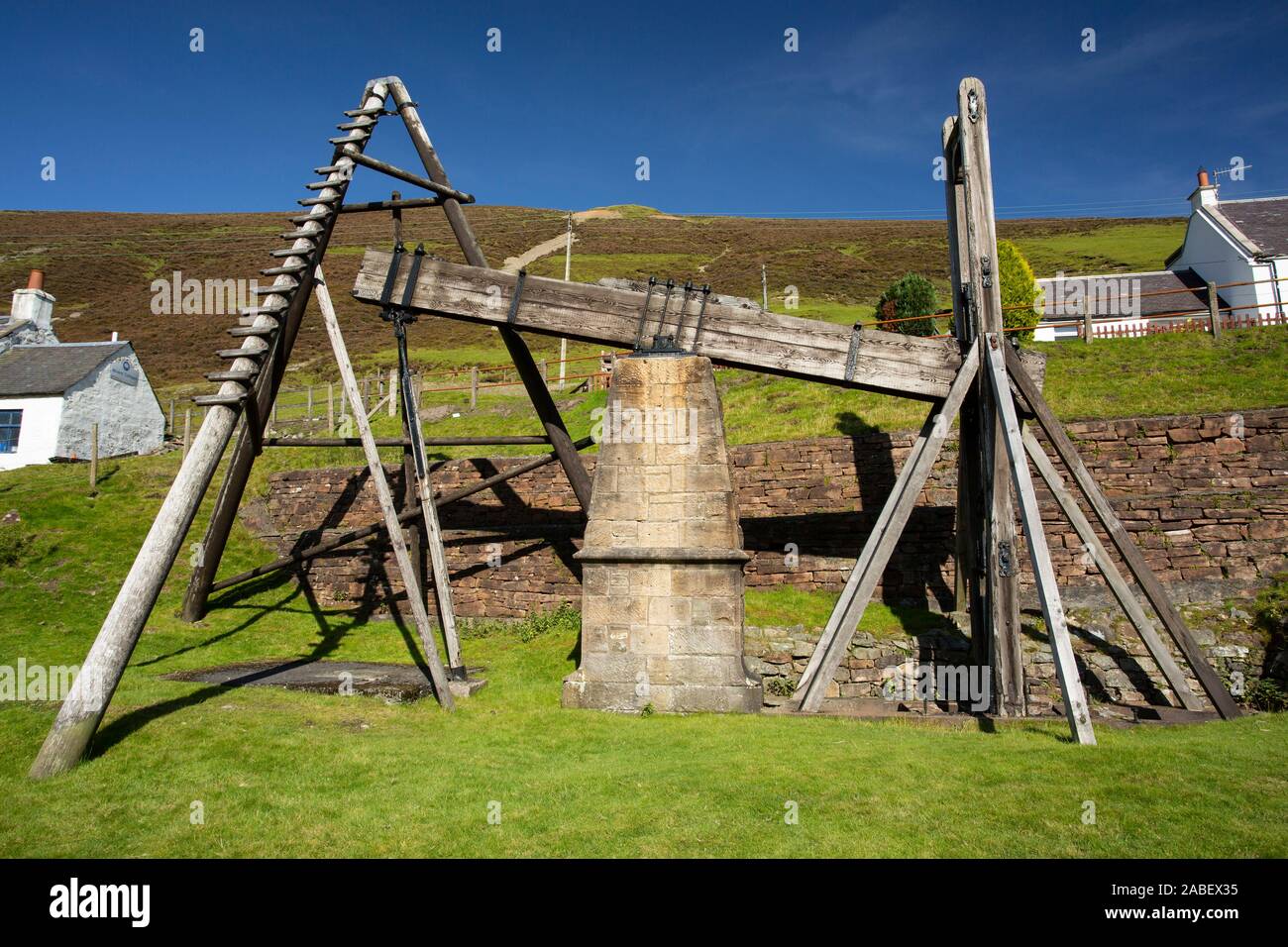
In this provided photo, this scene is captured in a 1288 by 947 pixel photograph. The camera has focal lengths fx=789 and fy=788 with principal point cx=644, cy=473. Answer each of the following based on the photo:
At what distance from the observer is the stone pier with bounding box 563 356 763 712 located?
26.4ft

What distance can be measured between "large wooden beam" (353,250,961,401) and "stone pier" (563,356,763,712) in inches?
18.3

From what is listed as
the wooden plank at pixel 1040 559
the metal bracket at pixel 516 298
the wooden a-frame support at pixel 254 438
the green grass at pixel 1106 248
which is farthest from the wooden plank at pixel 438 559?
the green grass at pixel 1106 248

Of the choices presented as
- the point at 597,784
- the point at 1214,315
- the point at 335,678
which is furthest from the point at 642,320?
the point at 1214,315

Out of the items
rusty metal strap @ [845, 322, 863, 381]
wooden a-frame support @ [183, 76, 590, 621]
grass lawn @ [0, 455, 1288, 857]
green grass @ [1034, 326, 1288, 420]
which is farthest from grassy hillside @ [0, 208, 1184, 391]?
grass lawn @ [0, 455, 1288, 857]

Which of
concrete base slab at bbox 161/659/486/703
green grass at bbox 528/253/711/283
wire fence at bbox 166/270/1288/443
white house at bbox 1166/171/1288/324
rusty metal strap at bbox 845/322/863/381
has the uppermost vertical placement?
green grass at bbox 528/253/711/283

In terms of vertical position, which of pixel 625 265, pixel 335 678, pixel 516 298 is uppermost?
pixel 625 265

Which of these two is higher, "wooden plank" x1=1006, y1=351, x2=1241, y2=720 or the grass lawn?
"wooden plank" x1=1006, y1=351, x2=1241, y2=720

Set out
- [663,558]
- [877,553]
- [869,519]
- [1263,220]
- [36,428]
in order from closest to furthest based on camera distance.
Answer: [877,553], [663,558], [869,519], [36,428], [1263,220]

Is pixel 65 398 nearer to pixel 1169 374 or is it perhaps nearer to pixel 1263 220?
pixel 1169 374

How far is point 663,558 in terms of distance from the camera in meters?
8.16

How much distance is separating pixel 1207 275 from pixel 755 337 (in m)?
32.7

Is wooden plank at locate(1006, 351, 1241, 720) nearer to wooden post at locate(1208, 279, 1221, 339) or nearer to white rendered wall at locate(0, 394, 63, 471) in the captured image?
wooden post at locate(1208, 279, 1221, 339)
